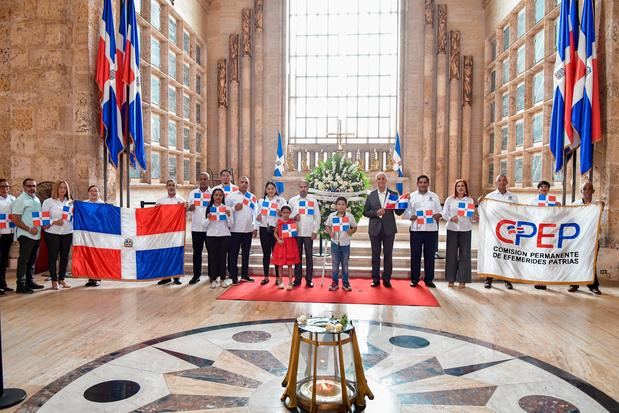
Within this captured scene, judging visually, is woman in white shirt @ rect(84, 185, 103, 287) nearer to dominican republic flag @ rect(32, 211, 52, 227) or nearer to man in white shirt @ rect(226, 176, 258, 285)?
dominican republic flag @ rect(32, 211, 52, 227)

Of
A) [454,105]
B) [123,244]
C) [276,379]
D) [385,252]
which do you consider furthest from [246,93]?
[276,379]

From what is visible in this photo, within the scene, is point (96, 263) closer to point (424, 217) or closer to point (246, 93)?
point (424, 217)

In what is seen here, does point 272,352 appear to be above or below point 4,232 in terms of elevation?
below

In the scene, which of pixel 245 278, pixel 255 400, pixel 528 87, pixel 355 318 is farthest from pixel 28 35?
pixel 528 87

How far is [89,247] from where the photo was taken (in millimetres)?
7316

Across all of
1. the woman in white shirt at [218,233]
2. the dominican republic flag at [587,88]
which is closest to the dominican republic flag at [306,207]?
the woman in white shirt at [218,233]

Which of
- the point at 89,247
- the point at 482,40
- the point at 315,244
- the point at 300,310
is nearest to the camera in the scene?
the point at 300,310

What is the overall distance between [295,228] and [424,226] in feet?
6.51

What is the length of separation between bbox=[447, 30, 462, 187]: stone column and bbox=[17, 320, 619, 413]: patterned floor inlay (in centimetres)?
1011

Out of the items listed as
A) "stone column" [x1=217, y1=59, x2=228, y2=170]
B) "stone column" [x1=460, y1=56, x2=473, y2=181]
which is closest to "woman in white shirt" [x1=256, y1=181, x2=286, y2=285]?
"stone column" [x1=217, y1=59, x2=228, y2=170]

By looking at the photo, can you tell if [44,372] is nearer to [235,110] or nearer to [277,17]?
[235,110]

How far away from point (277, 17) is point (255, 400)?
13.8 meters

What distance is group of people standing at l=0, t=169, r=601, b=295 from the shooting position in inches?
278

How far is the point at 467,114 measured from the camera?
46.4 ft
